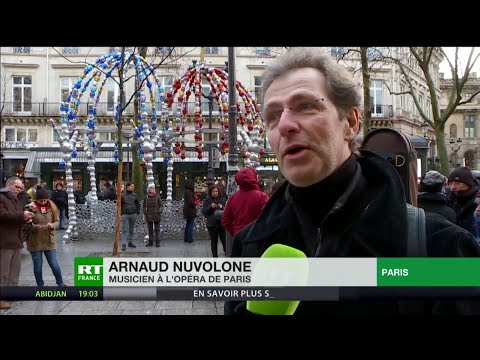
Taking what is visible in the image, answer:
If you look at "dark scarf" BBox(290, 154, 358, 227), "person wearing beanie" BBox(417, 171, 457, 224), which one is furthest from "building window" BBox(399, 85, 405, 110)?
"dark scarf" BBox(290, 154, 358, 227)

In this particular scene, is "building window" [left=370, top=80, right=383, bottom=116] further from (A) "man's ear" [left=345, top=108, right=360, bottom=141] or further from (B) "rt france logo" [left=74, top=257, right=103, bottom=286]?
A: (B) "rt france logo" [left=74, top=257, right=103, bottom=286]

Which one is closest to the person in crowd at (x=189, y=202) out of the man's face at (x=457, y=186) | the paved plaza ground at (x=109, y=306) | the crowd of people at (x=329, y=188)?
the paved plaza ground at (x=109, y=306)

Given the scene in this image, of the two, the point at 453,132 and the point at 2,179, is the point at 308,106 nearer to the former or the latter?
the point at 453,132

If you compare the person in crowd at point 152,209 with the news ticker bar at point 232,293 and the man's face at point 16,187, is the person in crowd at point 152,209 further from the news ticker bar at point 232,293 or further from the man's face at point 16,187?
the news ticker bar at point 232,293

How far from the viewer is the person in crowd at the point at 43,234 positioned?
2720mm

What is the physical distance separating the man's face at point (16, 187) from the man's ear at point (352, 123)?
83.8 inches

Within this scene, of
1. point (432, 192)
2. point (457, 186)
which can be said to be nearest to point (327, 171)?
point (432, 192)

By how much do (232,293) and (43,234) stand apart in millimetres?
2864

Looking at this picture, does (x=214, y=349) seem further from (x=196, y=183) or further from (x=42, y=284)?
(x=196, y=183)

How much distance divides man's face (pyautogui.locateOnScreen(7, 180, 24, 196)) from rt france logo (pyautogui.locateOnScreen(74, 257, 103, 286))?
937 mm

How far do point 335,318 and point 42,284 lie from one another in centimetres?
145

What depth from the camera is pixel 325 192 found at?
66.2 inches

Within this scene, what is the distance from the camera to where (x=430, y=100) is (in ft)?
11.0
